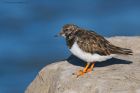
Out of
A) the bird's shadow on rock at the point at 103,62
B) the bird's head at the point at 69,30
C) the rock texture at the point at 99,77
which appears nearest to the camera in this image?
the rock texture at the point at 99,77

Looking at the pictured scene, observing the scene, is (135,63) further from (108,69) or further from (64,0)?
(64,0)

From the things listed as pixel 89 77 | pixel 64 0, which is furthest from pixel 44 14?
pixel 89 77

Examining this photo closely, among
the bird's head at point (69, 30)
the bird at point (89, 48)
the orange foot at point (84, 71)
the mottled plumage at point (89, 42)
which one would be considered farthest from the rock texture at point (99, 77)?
the bird's head at point (69, 30)

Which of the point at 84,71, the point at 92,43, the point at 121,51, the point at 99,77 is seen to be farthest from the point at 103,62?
the point at 99,77

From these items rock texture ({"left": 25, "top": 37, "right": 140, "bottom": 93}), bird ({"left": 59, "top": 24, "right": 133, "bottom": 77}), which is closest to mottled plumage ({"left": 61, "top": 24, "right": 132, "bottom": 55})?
bird ({"left": 59, "top": 24, "right": 133, "bottom": 77})

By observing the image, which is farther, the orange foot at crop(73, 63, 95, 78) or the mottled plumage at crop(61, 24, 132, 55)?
the mottled plumage at crop(61, 24, 132, 55)

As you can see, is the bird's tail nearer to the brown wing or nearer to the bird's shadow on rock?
the brown wing

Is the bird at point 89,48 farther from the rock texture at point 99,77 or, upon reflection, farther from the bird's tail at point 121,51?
the rock texture at point 99,77
